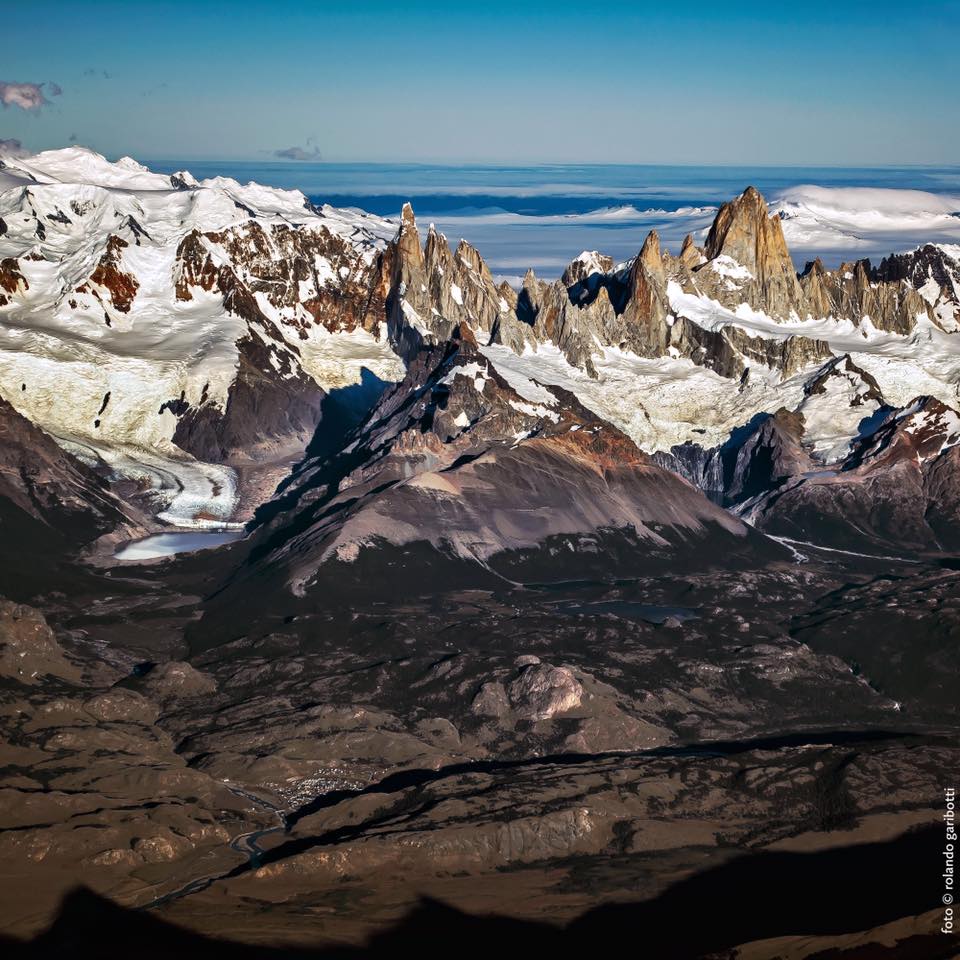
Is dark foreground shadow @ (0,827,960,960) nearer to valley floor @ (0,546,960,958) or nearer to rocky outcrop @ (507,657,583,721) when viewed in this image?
valley floor @ (0,546,960,958)

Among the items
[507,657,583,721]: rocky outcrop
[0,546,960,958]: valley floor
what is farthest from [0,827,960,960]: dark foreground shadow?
[507,657,583,721]: rocky outcrop

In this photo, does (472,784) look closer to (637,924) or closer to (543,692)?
(543,692)

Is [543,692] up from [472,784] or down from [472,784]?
up

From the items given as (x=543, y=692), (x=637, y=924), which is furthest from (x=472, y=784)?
(x=637, y=924)

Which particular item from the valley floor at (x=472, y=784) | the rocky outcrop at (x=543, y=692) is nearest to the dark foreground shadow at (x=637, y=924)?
the valley floor at (x=472, y=784)

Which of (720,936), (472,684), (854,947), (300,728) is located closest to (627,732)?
(472,684)

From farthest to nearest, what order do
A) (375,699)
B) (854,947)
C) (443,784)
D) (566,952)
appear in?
(375,699), (443,784), (566,952), (854,947)

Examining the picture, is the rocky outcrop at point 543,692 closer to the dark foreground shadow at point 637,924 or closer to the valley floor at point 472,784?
the valley floor at point 472,784

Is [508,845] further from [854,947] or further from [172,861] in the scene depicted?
[854,947]
